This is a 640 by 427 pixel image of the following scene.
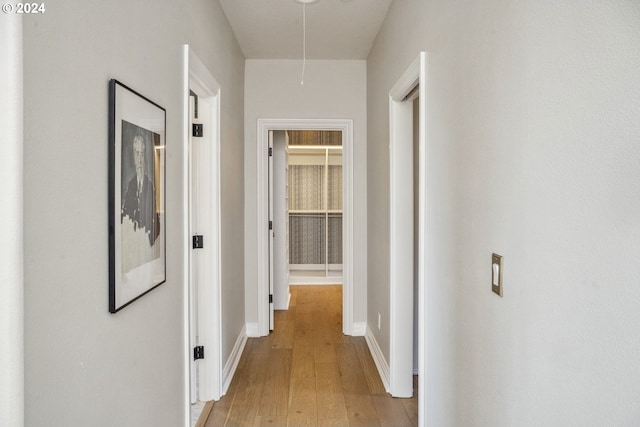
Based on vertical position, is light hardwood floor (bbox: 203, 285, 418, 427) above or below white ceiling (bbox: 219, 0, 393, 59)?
below

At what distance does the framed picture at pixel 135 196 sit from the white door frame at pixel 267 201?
2248 mm

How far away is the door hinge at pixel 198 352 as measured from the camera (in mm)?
2613

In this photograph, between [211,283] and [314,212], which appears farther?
[314,212]

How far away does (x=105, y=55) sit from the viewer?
1.16 meters

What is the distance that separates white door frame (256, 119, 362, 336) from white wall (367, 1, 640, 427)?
204 cm

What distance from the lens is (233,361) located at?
10.3ft

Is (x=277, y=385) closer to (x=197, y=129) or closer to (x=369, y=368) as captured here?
(x=369, y=368)

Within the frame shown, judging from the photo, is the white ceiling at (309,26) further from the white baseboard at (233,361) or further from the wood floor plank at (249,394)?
the wood floor plank at (249,394)

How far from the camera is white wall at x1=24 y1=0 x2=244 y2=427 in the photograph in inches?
33.9

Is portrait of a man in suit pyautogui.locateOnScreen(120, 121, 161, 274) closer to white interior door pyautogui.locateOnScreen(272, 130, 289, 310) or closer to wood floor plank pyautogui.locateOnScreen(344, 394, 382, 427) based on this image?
wood floor plank pyautogui.locateOnScreen(344, 394, 382, 427)

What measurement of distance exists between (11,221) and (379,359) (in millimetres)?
2837

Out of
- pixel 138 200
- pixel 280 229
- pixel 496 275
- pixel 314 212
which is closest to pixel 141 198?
pixel 138 200

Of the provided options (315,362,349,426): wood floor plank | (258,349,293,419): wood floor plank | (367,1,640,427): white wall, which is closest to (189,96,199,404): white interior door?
(258,349,293,419): wood floor plank

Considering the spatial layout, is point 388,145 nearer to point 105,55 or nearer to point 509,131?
point 509,131
